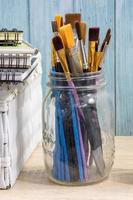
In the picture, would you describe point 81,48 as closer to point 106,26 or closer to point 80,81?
point 80,81

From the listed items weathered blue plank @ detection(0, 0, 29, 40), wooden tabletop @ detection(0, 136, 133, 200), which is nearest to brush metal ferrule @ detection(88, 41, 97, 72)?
wooden tabletop @ detection(0, 136, 133, 200)

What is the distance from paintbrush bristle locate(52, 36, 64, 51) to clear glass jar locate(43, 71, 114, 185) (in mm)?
51

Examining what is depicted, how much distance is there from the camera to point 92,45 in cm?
69

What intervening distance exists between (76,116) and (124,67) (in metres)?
0.30

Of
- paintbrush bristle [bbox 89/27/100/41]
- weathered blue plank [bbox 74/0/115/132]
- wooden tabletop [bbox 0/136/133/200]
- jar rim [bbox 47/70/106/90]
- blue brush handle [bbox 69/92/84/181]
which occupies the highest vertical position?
weathered blue plank [bbox 74/0/115/132]

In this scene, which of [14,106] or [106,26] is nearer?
[14,106]

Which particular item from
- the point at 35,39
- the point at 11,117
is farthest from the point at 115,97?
the point at 11,117

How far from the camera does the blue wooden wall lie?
934mm

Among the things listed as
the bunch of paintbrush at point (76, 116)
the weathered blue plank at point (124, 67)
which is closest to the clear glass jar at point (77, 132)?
the bunch of paintbrush at point (76, 116)

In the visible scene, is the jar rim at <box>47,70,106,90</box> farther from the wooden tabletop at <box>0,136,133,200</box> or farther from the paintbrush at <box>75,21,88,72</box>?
the wooden tabletop at <box>0,136,133,200</box>

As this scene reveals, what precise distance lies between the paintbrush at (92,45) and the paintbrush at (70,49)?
0.8 inches

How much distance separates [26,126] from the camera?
0.79 m

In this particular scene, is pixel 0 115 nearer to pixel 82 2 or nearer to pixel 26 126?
pixel 26 126

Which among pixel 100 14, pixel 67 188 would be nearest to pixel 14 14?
pixel 100 14
